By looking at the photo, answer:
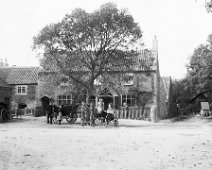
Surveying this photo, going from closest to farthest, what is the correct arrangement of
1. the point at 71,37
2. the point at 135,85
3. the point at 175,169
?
1. the point at 175,169
2. the point at 71,37
3. the point at 135,85

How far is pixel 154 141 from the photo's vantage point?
14375 mm

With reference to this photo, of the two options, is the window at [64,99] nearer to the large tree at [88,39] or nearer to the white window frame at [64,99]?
the white window frame at [64,99]

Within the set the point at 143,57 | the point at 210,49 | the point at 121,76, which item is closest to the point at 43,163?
the point at 121,76

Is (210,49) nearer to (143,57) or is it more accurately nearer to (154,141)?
(143,57)

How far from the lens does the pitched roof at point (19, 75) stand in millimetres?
47125

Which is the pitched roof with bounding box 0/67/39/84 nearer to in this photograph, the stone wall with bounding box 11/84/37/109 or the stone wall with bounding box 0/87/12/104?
the stone wall with bounding box 11/84/37/109

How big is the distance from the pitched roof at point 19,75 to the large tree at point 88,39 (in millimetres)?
18018

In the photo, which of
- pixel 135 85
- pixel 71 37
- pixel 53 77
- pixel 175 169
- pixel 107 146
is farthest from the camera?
pixel 135 85

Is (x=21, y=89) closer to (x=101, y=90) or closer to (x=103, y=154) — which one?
(x=101, y=90)

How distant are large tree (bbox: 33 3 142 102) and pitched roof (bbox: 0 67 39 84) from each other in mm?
18018

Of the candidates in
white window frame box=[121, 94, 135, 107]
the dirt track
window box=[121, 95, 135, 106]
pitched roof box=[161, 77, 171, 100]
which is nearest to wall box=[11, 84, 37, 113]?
white window frame box=[121, 94, 135, 107]

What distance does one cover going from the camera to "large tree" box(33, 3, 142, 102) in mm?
27625

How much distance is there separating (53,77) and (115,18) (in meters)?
7.15

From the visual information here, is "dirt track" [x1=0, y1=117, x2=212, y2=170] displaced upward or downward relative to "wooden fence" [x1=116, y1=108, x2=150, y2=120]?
downward
